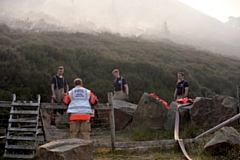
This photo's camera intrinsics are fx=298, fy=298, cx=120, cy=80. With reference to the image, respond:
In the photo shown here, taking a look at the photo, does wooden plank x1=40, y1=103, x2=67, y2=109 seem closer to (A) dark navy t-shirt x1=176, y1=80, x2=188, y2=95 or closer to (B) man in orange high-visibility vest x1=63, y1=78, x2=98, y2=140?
(B) man in orange high-visibility vest x1=63, y1=78, x2=98, y2=140

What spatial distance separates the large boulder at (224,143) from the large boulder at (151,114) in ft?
10.0

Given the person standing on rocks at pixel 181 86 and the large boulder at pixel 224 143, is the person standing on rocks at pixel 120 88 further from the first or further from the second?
the large boulder at pixel 224 143

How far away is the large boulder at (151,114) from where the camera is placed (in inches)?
342

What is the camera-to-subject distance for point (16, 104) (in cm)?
642

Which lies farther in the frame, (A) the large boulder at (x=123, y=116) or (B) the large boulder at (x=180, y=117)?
(A) the large boulder at (x=123, y=116)

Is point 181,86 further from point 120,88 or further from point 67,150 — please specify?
point 67,150

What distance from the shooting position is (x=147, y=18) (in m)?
73.0

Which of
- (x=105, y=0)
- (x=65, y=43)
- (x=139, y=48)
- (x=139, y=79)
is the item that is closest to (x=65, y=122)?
(x=139, y=79)

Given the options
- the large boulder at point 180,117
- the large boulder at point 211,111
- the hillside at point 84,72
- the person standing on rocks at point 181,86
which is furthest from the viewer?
the hillside at point 84,72

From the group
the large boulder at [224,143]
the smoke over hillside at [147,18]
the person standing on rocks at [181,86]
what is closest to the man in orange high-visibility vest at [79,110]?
the large boulder at [224,143]

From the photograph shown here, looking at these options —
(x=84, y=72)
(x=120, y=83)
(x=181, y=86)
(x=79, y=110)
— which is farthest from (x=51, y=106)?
(x=84, y=72)

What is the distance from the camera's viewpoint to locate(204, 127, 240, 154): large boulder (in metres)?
5.46

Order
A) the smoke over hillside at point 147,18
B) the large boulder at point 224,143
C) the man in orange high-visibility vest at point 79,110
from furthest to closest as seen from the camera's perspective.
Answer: the smoke over hillside at point 147,18 < the man in orange high-visibility vest at point 79,110 < the large boulder at point 224,143

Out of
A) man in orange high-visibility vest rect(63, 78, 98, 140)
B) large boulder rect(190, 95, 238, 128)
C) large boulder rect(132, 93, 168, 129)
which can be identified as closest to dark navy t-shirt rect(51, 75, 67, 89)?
large boulder rect(132, 93, 168, 129)
